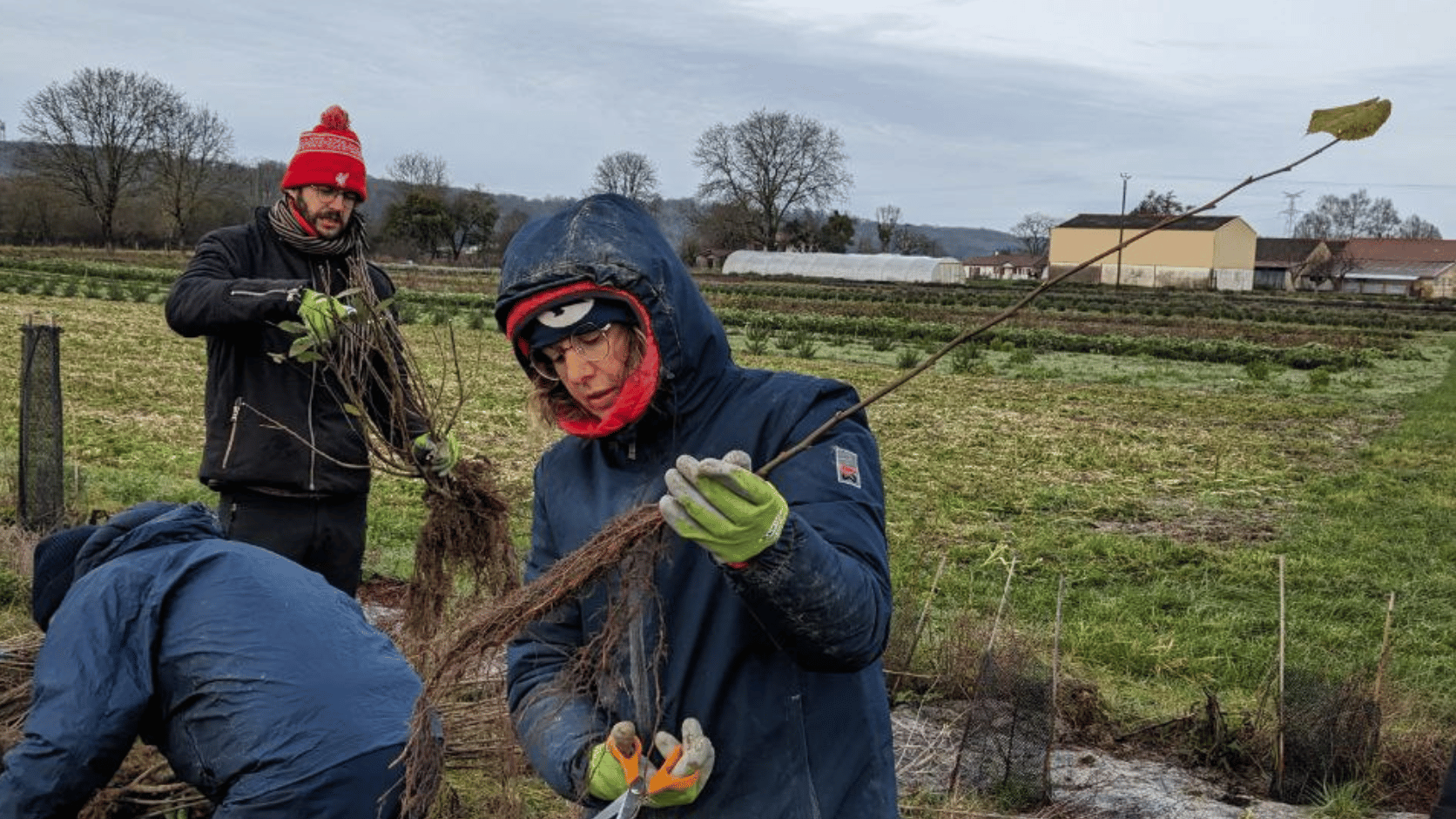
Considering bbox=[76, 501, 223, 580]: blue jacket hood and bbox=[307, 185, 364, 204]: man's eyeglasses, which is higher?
bbox=[307, 185, 364, 204]: man's eyeglasses

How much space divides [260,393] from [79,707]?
4.83ft

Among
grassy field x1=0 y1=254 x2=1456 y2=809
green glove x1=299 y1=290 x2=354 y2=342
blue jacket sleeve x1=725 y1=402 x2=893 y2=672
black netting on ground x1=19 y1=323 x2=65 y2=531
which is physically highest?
green glove x1=299 y1=290 x2=354 y2=342

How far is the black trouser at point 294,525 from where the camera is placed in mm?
3816

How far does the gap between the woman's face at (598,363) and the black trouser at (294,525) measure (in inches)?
90.9

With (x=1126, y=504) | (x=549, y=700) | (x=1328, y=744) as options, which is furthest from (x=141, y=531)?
(x=1126, y=504)

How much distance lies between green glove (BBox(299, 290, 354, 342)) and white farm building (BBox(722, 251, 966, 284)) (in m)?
63.7

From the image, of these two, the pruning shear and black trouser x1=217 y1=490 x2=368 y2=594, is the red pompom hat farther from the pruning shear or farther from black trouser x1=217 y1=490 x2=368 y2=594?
the pruning shear

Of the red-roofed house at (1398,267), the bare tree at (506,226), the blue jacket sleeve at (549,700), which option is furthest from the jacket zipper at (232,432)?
the red-roofed house at (1398,267)

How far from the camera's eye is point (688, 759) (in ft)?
5.44

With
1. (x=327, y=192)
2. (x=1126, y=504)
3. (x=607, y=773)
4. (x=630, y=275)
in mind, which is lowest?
(x=1126, y=504)

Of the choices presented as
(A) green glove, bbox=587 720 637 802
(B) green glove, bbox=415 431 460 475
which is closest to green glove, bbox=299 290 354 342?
(B) green glove, bbox=415 431 460 475

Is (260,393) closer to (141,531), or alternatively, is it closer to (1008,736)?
(141,531)

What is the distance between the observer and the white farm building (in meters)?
67.4

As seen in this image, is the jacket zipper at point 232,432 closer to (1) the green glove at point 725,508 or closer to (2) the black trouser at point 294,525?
(2) the black trouser at point 294,525
